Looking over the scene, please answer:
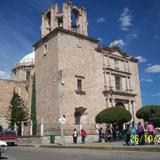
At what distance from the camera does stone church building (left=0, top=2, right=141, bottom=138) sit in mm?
31344

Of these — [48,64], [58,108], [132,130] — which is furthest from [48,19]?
[132,130]

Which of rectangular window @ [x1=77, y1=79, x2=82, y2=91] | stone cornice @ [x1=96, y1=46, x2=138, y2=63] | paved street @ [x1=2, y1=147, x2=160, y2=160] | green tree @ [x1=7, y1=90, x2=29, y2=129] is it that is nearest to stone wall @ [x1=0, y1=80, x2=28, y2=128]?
green tree @ [x1=7, y1=90, x2=29, y2=129]

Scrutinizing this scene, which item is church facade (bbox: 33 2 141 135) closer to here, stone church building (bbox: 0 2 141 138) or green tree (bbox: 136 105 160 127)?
stone church building (bbox: 0 2 141 138)

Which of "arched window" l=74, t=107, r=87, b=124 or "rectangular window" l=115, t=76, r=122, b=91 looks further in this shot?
"rectangular window" l=115, t=76, r=122, b=91

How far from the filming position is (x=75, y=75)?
3275 centimetres

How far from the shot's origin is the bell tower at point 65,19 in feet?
112

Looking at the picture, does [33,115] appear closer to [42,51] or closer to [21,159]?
[42,51]

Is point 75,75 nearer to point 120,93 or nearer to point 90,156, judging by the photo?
point 120,93

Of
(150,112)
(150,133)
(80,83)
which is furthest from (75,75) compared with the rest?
(150,133)

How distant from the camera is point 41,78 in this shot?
3512cm

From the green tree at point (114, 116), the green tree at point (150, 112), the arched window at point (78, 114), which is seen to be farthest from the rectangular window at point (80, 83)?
the green tree at point (150, 112)

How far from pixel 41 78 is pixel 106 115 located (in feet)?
38.2

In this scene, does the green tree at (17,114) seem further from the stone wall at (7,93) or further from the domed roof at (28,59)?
the domed roof at (28,59)

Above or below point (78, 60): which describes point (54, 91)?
below
